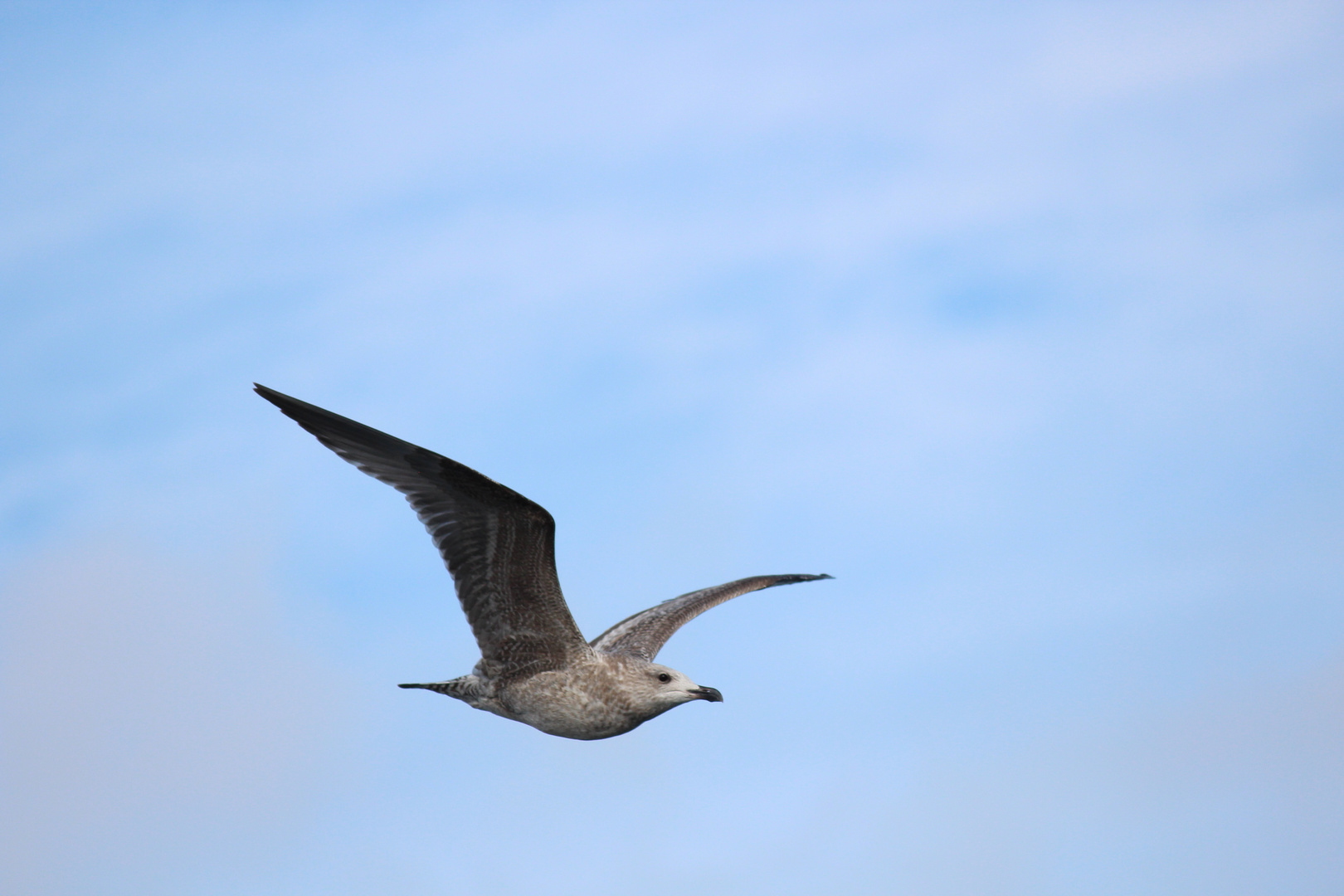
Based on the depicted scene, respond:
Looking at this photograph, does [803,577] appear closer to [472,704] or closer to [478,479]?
[472,704]

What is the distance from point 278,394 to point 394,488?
171 cm

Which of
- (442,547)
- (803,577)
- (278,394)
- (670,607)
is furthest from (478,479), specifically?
(803,577)

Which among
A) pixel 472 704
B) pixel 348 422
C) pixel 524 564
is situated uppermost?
pixel 348 422

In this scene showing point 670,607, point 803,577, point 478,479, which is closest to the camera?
point 478,479

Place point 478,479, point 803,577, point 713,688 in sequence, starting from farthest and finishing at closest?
point 803,577 < point 713,688 < point 478,479

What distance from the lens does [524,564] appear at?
15484mm

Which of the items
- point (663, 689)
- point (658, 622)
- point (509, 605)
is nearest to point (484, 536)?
point (509, 605)

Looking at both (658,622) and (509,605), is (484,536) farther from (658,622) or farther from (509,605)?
(658,622)

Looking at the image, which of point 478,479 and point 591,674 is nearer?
point 478,479

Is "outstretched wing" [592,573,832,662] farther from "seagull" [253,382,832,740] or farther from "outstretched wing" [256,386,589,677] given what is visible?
"outstretched wing" [256,386,589,677]

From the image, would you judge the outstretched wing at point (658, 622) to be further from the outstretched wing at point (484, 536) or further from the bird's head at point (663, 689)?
the outstretched wing at point (484, 536)

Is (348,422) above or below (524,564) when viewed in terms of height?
above

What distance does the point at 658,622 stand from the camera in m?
19.3

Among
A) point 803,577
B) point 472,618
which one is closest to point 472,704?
point 472,618
